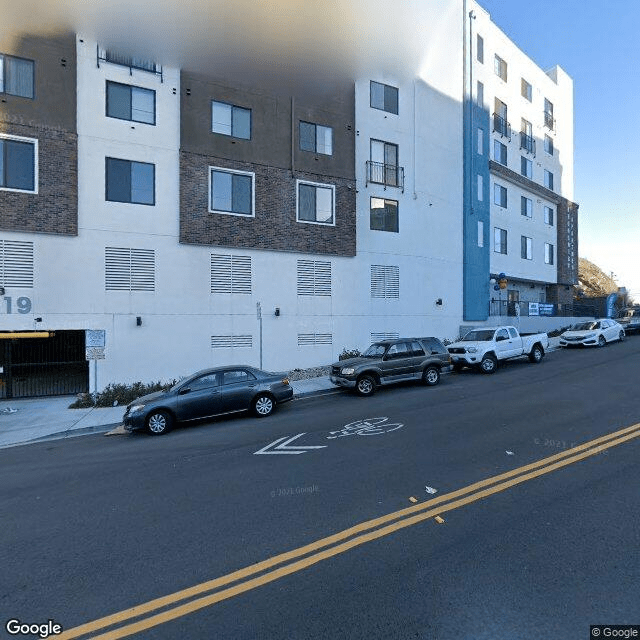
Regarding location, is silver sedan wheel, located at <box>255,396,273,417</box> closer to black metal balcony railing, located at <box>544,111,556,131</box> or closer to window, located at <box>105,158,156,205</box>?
window, located at <box>105,158,156,205</box>

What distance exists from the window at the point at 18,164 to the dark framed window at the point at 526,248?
3093 cm

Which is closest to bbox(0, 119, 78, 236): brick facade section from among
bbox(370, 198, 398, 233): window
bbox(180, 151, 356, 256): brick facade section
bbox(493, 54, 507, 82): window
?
bbox(180, 151, 356, 256): brick facade section

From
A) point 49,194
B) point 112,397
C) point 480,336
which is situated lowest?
point 112,397

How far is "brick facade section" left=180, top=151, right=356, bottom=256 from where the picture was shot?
16984 millimetres

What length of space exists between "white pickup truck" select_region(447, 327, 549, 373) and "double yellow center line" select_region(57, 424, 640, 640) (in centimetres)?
1064

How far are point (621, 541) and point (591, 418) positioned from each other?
548 cm

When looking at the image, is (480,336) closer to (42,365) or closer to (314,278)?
(314,278)

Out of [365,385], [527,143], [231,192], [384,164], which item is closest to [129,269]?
[231,192]

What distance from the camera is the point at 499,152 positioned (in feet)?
98.9

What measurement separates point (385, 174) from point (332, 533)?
66.2 ft

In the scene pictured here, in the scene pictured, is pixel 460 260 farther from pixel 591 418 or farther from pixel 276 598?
pixel 276 598

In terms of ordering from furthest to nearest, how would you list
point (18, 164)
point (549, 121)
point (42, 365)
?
1. point (549, 121)
2. point (42, 365)
3. point (18, 164)

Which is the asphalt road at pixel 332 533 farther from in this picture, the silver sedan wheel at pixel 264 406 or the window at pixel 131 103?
the window at pixel 131 103

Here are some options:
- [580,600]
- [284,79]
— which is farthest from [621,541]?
[284,79]
